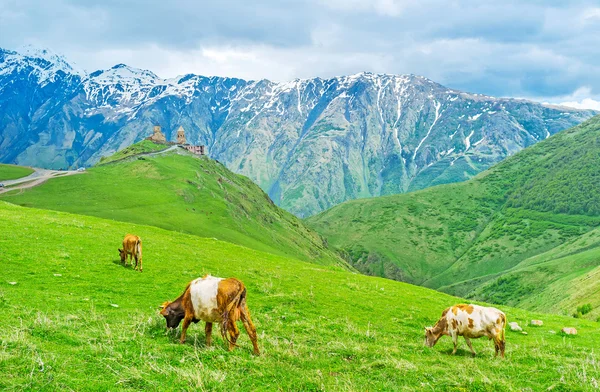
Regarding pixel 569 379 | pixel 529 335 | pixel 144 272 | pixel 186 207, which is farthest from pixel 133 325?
pixel 186 207

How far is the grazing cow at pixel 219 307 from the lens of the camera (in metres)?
15.8

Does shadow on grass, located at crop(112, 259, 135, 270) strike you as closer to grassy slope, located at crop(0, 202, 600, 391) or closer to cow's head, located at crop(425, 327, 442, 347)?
grassy slope, located at crop(0, 202, 600, 391)

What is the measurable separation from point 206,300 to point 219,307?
2.14 feet

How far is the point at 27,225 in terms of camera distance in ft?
130

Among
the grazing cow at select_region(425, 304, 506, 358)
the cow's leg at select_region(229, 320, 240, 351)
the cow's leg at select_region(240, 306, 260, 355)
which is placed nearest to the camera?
the cow's leg at select_region(240, 306, 260, 355)

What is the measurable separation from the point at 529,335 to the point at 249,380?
77.4 feet

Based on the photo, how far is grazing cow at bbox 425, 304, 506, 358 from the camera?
20.2m

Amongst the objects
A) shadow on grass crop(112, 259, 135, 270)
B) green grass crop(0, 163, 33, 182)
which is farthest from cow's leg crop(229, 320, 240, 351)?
green grass crop(0, 163, 33, 182)

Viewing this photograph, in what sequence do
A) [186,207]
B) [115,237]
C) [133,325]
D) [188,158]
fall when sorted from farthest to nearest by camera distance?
[188,158], [186,207], [115,237], [133,325]

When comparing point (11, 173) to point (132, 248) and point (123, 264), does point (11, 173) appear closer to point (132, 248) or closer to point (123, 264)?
point (123, 264)

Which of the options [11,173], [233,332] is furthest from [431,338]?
[11,173]

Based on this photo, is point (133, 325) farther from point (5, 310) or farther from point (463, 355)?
point (463, 355)

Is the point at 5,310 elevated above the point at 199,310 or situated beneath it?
situated beneath

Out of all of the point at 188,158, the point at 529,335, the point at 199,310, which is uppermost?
the point at 188,158
